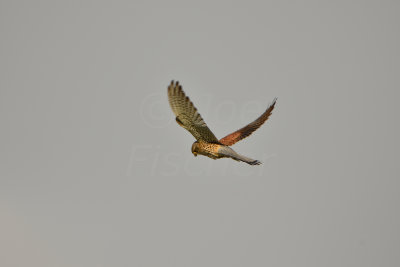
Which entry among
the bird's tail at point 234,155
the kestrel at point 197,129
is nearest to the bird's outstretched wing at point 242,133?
the kestrel at point 197,129

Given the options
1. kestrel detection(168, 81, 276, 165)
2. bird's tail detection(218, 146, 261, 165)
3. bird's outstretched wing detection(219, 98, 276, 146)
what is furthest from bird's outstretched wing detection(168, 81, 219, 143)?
bird's outstretched wing detection(219, 98, 276, 146)

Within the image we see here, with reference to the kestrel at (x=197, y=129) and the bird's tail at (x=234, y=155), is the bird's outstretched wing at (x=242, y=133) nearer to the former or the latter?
the kestrel at (x=197, y=129)

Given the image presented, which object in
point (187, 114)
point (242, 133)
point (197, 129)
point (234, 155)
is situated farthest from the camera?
point (242, 133)

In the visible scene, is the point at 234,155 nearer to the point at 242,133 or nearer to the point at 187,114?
the point at 187,114

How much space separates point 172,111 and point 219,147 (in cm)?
141

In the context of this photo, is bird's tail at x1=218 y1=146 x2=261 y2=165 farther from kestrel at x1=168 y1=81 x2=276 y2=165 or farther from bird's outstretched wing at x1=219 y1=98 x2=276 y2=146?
bird's outstretched wing at x1=219 y1=98 x2=276 y2=146

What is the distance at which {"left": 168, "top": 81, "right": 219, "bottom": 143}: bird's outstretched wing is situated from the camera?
13.0m

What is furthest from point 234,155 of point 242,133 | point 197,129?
point 242,133

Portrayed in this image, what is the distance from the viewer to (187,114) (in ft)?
43.9

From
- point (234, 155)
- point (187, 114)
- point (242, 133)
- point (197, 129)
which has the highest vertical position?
point (242, 133)

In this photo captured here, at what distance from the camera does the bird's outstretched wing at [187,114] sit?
1303cm

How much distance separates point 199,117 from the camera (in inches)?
524

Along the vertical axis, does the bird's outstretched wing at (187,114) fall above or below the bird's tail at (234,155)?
above

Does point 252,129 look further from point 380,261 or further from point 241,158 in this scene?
point 380,261
